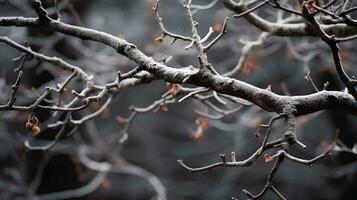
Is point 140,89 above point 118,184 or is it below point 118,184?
above

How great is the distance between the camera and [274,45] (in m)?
2.81

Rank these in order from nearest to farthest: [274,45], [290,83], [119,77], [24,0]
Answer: [119,77] < [24,0] < [274,45] < [290,83]

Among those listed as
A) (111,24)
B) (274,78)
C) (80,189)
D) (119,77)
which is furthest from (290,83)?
(119,77)

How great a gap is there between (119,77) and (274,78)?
8.43 feet

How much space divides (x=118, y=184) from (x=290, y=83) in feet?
4.98

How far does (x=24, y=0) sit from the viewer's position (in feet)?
7.20

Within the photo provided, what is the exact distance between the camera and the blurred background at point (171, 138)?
280 cm

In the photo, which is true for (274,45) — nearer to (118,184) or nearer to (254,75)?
(254,75)

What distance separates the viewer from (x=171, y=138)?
11.2ft

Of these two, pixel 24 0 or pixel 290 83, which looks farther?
pixel 290 83

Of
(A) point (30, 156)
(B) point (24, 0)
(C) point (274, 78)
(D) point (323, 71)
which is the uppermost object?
(B) point (24, 0)

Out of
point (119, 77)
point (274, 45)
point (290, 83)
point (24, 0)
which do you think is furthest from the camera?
point (290, 83)

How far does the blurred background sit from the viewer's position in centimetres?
280

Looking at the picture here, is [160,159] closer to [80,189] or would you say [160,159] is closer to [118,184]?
[118,184]
